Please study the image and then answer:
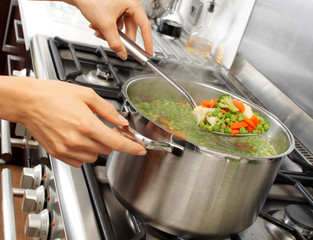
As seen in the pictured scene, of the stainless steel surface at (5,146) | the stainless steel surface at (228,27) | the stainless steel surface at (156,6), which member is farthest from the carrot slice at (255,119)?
the stainless steel surface at (156,6)

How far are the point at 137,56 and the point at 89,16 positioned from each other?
192 millimetres

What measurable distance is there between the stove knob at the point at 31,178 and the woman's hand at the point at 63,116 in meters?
0.28

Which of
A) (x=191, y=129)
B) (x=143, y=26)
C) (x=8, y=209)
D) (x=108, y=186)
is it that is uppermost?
(x=143, y=26)

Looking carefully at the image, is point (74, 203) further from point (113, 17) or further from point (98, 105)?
point (113, 17)

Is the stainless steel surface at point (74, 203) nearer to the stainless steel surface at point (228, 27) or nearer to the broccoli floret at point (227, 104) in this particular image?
the broccoli floret at point (227, 104)

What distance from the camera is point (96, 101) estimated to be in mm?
568

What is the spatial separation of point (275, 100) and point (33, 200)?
81cm

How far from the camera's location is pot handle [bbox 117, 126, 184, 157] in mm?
558

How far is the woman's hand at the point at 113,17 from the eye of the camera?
922mm

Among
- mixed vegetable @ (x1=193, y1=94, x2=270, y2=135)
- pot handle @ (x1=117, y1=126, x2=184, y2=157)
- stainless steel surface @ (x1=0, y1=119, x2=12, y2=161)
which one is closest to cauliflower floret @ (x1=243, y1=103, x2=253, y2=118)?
mixed vegetable @ (x1=193, y1=94, x2=270, y2=135)

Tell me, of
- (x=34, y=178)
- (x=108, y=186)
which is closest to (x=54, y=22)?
(x=34, y=178)

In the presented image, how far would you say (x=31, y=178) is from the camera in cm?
83

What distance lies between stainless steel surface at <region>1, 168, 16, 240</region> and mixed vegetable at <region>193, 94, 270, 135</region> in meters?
0.44

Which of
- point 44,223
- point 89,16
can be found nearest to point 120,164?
point 44,223
